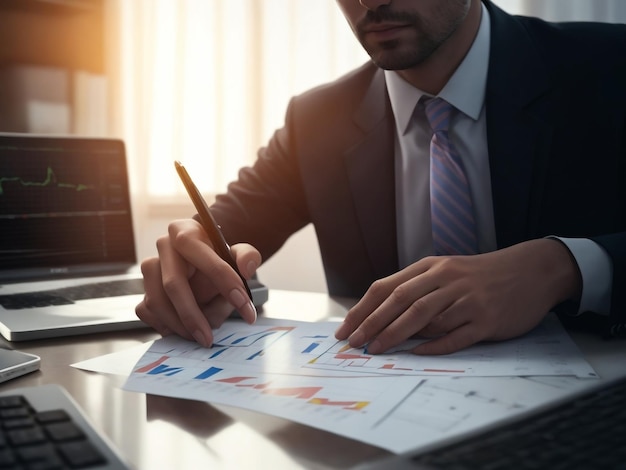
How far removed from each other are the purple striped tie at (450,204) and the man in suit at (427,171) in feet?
0.18

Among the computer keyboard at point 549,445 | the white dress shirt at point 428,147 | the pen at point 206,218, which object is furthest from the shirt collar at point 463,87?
the computer keyboard at point 549,445

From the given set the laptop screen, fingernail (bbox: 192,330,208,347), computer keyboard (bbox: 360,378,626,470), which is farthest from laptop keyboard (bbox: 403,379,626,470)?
the laptop screen

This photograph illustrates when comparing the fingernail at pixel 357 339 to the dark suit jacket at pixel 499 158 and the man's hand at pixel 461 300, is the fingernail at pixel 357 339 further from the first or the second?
the dark suit jacket at pixel 499 158

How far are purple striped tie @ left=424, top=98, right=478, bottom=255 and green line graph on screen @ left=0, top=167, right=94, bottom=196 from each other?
69cm

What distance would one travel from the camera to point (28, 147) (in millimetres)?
1218

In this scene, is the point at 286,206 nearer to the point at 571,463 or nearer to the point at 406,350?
the point at 406,350

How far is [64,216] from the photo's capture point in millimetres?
1232

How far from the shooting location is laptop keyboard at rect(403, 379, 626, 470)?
300 millimetres

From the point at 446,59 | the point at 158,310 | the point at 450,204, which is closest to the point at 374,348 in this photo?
the point at 158,310

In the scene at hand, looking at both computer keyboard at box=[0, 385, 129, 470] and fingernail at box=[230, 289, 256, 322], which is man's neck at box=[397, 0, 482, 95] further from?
computer keyboard at box=[0, 385, 129, 470]

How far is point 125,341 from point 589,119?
81 cm

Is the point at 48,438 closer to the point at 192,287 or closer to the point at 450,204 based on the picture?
the point at 192,287

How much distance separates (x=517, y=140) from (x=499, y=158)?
4 centimetres

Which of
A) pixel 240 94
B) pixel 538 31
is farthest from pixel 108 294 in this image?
pixel 240 94
